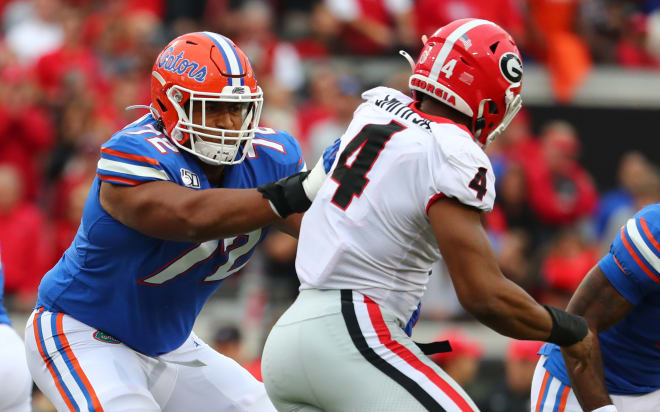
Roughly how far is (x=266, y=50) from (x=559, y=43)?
112 inches

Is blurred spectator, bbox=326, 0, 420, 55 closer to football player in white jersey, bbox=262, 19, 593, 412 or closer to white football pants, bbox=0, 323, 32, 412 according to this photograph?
white football pants, bbox=0, 323, 32, 412

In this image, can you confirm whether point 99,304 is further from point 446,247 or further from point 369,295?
point 446,247

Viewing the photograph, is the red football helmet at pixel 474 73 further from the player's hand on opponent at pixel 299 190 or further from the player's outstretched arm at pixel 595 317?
Answer: the player's outstretched arm at pixel 595 317

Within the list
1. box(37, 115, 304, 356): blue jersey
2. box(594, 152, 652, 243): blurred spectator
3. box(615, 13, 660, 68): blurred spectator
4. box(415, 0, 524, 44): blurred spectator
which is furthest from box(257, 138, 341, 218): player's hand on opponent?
box(615, 13, 660, 68): blurred spectator

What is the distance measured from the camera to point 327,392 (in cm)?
348

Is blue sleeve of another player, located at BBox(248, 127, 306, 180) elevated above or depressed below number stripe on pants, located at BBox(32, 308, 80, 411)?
above

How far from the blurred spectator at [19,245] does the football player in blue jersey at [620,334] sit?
16.2ft

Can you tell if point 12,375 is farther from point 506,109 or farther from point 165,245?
point 506,109

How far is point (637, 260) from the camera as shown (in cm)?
396

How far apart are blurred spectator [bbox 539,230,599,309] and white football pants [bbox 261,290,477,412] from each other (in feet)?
16.6

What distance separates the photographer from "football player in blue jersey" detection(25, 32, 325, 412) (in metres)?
3.86

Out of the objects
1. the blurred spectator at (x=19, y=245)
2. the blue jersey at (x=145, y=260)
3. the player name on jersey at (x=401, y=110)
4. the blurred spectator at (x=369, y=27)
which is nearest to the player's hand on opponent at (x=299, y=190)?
the player name on jersey at (x=401, y=110)

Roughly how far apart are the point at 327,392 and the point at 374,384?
0.56ft

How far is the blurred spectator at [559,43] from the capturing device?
10336 millimetres
